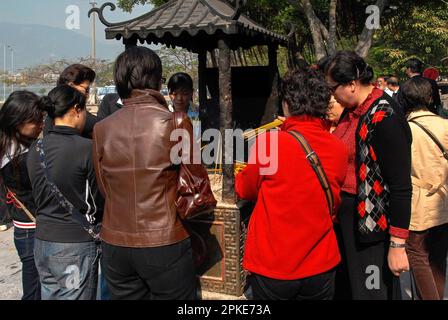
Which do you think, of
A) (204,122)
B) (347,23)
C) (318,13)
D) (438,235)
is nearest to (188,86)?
(204,122)

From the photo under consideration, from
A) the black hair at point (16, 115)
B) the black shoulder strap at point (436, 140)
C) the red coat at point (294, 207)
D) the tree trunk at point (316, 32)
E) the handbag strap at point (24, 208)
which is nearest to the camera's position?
the red coat at point (294, 207)

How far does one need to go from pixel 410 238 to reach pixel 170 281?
1693 mm

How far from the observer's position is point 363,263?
228 cm

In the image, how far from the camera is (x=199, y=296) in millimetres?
3391

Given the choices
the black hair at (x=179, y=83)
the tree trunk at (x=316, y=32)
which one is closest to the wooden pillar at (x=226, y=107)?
the black hair at (x=179, y=83)

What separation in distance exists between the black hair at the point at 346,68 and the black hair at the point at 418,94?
77 cm

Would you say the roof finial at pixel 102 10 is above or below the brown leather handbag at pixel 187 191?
above

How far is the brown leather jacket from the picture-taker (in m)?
1.95

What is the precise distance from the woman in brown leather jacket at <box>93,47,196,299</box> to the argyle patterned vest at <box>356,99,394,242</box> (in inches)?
35.1

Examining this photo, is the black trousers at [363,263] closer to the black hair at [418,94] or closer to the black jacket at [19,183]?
the black hair at [418,94]

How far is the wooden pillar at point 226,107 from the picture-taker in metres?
3.25

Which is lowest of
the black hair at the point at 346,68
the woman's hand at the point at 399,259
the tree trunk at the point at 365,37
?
the woman's hand at the point at 399,259

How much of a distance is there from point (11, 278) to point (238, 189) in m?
3.24

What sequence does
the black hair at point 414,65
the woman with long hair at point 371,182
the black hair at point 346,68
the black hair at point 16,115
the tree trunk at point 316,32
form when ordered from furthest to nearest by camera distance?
1. the tree trunk at point 316,32
2. the black hair at point 414,65
3. the black hair at point 16,115
4. the black hair at point 346,68
5. the woman with long hair at point 371,182
